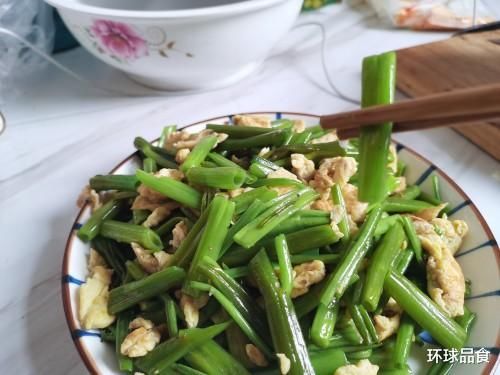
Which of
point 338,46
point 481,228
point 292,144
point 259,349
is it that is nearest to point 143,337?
point 259,349

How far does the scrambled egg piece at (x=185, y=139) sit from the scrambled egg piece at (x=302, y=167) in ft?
0.52

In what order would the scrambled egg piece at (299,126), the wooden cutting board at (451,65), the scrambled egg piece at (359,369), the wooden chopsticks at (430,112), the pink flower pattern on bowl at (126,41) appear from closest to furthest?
the wooden chopsticks at (430,112), the scrambled egg piece at (359,369), the scrambled egg piece at (299,126), the pink flower pattern on bowl at (126,41), the wooden cutting board at (451,65)

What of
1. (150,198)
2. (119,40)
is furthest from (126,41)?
(150,198)

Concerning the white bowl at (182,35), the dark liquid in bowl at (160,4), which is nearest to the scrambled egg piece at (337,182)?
the white bowl at (182,35)

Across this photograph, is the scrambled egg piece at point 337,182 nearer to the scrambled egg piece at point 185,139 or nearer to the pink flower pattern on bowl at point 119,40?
the scrambled egg piece at point 185,139

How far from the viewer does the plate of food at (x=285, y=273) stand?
693mm

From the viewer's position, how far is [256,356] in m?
0.68

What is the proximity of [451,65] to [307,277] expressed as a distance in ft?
3.01

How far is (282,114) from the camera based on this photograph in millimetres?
1087

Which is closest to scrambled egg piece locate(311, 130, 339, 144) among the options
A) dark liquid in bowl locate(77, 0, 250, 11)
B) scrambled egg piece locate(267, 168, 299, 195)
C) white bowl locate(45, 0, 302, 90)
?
scrambled egg piece locate(267, 168, 299, 195)

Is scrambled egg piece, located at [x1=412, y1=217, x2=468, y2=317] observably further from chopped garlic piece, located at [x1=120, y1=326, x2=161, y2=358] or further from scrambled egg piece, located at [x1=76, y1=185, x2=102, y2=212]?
scrambled egg piece, located at [x1=76, y1=185, x2=102, y2=212]

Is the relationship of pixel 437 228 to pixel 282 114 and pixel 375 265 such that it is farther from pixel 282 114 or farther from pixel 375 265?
pixel 282 114

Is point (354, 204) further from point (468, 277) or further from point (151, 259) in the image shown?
point (151, 259)

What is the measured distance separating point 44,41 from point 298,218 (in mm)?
1075
